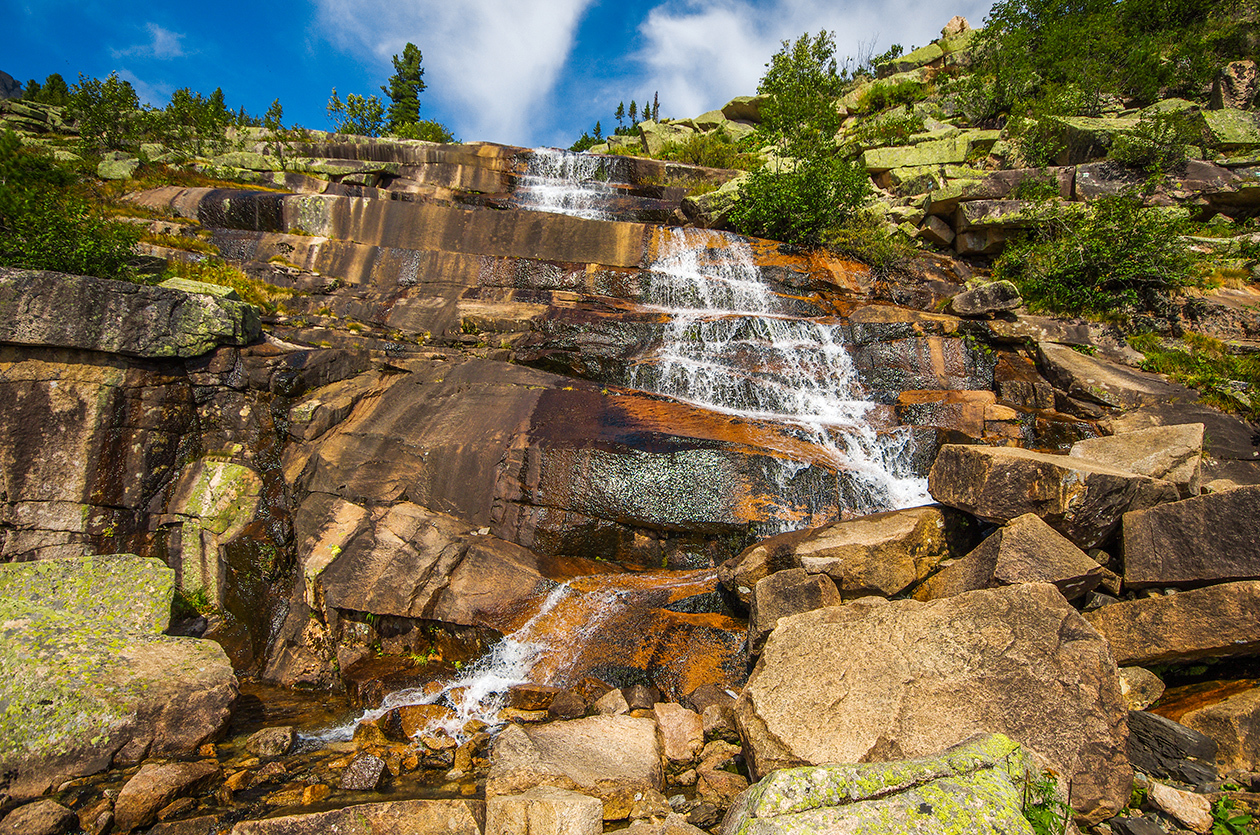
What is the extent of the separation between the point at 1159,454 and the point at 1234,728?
3682 mm

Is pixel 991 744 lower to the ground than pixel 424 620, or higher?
higher

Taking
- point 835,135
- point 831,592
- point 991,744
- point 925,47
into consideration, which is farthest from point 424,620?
point 925,47

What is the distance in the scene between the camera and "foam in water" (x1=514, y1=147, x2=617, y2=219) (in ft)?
62.4

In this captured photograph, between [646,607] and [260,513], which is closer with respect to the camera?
[646,607]

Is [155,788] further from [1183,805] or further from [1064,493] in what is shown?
[1064,493]

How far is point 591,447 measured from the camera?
7535 millimetres

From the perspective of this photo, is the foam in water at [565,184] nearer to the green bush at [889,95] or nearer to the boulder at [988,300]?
the boulder at [988,300]

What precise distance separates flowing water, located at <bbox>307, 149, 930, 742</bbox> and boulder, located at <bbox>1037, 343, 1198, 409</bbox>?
364 cm

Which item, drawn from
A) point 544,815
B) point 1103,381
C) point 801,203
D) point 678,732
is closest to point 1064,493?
point 678,732

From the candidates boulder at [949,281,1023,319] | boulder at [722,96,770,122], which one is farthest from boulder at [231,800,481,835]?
boulder at [722,96,770,122]

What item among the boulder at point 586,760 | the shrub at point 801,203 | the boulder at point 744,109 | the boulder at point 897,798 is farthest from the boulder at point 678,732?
the boulder at point 744,109

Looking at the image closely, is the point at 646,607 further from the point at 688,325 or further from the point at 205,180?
the point at 205,180

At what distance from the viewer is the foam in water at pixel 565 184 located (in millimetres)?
19031

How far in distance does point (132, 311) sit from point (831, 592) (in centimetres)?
1040
